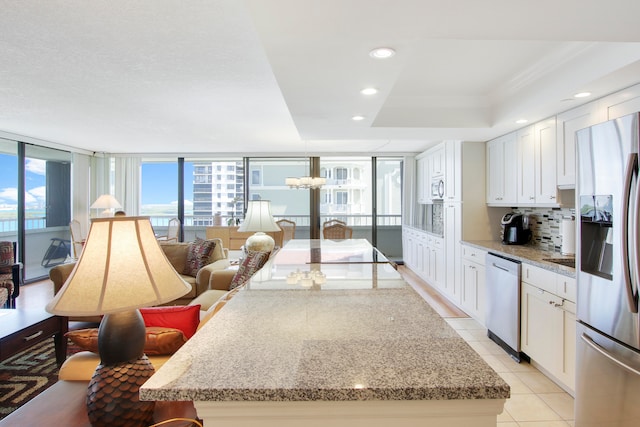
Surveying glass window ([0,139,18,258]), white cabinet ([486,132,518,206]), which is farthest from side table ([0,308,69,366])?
white cabinet ([486,132,518,206])

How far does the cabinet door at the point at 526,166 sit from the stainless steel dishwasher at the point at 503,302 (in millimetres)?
632

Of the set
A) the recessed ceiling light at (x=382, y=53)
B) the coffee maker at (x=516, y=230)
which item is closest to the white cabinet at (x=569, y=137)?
the coffee maker at (x=516, y=230)

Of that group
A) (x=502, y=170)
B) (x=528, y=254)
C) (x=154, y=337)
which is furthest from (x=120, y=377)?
(x=502, y=170)

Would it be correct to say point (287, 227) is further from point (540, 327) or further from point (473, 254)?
point (540, 327)

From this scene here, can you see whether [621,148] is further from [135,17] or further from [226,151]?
[226,151]

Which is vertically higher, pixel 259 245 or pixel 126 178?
pixel 126 178

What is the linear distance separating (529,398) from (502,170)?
2289mm

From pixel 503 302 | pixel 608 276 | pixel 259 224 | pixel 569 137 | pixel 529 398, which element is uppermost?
pixel 569 137

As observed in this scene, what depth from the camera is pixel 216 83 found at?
10.7 ft

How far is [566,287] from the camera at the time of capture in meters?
2.33

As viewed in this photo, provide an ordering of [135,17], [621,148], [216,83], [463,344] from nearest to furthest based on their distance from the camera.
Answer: [463,344] → [621,148] → [135,17] → [216,83]

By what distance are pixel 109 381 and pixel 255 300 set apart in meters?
0.60

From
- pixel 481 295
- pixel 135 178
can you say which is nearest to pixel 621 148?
pixel 481 295

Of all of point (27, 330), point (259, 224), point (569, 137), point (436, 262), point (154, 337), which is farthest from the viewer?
point (436, 262)
